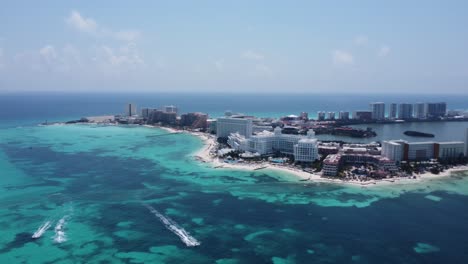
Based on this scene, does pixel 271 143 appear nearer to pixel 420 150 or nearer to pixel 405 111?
pixel 420 150

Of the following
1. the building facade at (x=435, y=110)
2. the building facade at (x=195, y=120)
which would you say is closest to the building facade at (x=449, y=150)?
A: the building facade at (x=195, y=120)

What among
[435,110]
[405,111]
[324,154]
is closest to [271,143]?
[324,154]

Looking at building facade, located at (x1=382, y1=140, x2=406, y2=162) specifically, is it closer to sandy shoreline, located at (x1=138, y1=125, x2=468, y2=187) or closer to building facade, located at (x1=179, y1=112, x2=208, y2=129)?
sandy shoreline, located at (x1=138, y1=125, x2=468, y2=187)

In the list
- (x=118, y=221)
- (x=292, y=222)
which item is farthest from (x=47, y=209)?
(x=292, y=222)

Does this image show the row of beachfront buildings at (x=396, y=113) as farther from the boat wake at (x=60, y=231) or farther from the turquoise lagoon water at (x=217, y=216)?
the boat wake at (x=60, y=231)

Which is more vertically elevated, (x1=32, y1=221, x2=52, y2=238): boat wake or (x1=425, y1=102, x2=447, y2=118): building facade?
(x1=425, y1=102, x2=447, y2=118): building facade

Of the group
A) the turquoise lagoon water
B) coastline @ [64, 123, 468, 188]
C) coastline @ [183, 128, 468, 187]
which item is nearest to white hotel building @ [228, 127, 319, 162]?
coastline @ [64, 123, 468, 188]
